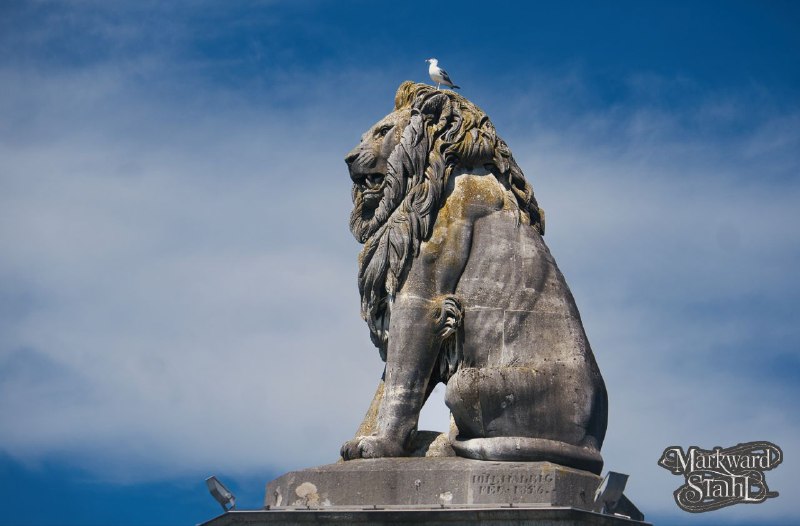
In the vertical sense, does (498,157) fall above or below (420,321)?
above

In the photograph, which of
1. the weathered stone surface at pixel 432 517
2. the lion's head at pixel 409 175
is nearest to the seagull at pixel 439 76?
the lion's head at pixel 409 175

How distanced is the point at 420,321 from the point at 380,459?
1690mm

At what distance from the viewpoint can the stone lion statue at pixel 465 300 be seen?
17516 mm

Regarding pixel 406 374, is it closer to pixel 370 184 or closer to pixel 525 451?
pixel 525 451

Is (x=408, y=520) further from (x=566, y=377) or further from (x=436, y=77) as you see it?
(x=436, y=77)

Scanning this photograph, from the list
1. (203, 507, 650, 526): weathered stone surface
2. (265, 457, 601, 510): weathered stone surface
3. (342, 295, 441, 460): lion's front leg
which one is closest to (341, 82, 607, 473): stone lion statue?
(342, 295, 441, 460): lion's front leg

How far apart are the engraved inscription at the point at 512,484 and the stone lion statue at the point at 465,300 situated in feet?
1.45

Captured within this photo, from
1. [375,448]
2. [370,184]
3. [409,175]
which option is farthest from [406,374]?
[370,184]

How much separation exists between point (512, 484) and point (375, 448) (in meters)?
1.77

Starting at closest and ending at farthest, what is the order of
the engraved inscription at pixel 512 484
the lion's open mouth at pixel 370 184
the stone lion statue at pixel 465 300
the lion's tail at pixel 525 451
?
the engraved inscription at pixel 512 484, the lion's tail at pixel 525 451, the stone lion statue at pixel 465 300, the lion's open mouth at pixel 370 184

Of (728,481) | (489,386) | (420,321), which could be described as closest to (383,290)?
(420,321)

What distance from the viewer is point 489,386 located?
17422 millimetres

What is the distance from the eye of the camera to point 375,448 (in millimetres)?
17609

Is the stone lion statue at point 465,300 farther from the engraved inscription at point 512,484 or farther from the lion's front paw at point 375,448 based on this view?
the engraved inscription at point 512,484
